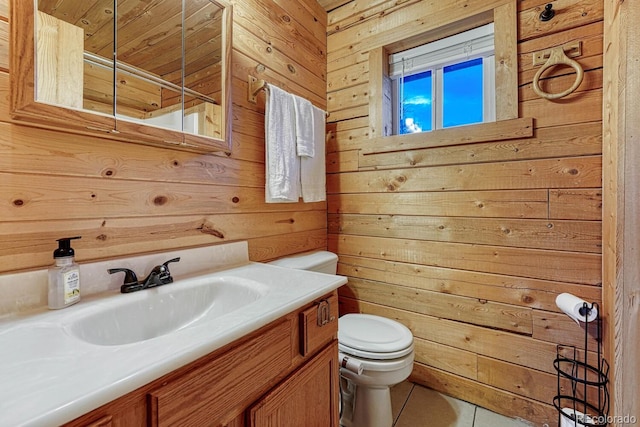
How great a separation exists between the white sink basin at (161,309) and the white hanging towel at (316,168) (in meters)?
0.73

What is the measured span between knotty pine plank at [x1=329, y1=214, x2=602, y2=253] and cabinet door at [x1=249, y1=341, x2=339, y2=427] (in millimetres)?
893

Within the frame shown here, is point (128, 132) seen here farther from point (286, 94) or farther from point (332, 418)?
point (332, 418)

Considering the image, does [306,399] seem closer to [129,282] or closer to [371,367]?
[371,367]

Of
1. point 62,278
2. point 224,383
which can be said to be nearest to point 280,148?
point 62,278

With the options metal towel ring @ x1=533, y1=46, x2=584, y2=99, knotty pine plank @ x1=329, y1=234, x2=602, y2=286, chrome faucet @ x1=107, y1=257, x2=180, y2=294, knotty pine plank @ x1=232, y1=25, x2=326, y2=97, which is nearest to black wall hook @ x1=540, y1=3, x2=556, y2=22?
metal towel ring @ x1=533, y1=46, x2=584, y2=99

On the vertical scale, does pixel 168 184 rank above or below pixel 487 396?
above

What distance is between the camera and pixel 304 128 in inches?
62.0

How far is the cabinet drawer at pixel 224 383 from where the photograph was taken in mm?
512

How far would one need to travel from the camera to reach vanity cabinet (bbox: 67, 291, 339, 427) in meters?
0.49

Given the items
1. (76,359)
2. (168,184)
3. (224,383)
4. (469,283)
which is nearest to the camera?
(76,359)

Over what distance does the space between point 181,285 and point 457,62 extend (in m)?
1.76

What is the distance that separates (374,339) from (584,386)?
87 centimetres

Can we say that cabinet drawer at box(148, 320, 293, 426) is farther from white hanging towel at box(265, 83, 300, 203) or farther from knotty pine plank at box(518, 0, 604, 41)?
knotty pine plank at box(518, 0, 604, 41)

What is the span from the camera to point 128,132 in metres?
0.89
